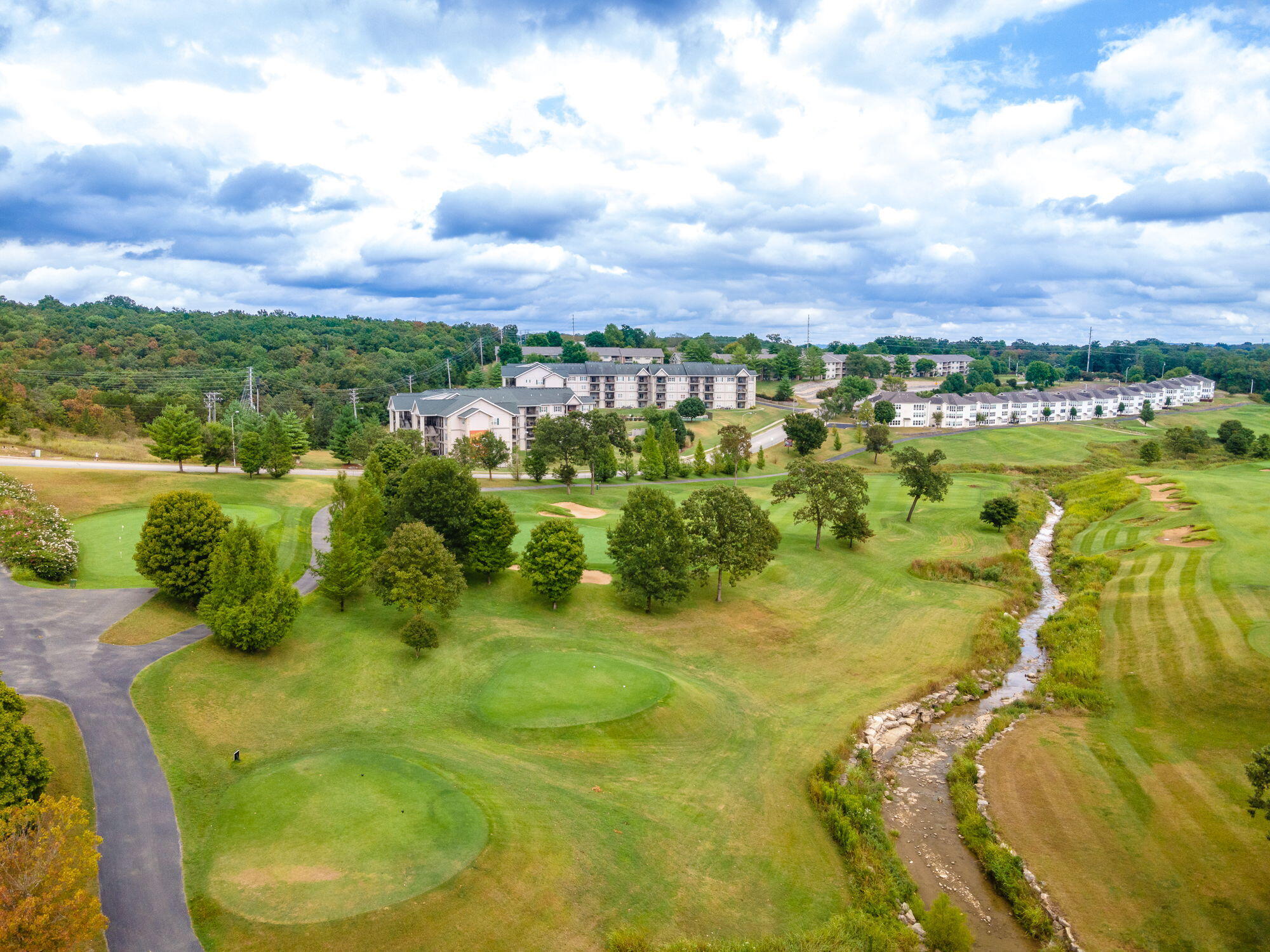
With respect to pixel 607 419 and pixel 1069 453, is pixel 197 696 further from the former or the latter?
pixel 1069 453

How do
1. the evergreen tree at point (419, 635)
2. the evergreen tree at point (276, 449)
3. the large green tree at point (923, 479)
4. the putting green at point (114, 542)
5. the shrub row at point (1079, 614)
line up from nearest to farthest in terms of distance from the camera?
the shrub row at point (1079, 614) < the evergreen tree at point (419, 635) < the putting green at point (114, 542) < the large green tree at point (923, 479) < the evergreen tree at point (276, 449)

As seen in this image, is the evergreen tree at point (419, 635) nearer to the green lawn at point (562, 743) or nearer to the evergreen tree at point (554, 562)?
the green lawn at point (562, 743)

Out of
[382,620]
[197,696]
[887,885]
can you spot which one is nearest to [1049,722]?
[887,885]

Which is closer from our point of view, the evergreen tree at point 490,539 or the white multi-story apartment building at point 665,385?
the evergreen tree at point 490,539

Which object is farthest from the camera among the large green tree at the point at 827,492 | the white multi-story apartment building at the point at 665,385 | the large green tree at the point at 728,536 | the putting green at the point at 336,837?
the white multi-story apartment building at the point at 665,385

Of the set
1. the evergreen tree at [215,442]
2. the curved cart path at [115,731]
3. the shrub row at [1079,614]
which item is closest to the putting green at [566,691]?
the curved cart path at [115,731]

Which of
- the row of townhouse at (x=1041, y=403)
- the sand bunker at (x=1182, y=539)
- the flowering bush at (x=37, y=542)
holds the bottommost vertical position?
the sand bunker at (x=1182, y=539)

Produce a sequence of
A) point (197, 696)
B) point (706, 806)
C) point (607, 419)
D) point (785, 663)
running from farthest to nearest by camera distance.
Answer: point (607, 419) < point (785, 663) < point (197, 696) < point (706, 806)

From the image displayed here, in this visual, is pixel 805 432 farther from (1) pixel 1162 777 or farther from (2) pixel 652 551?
(1) pixel 1162 777
